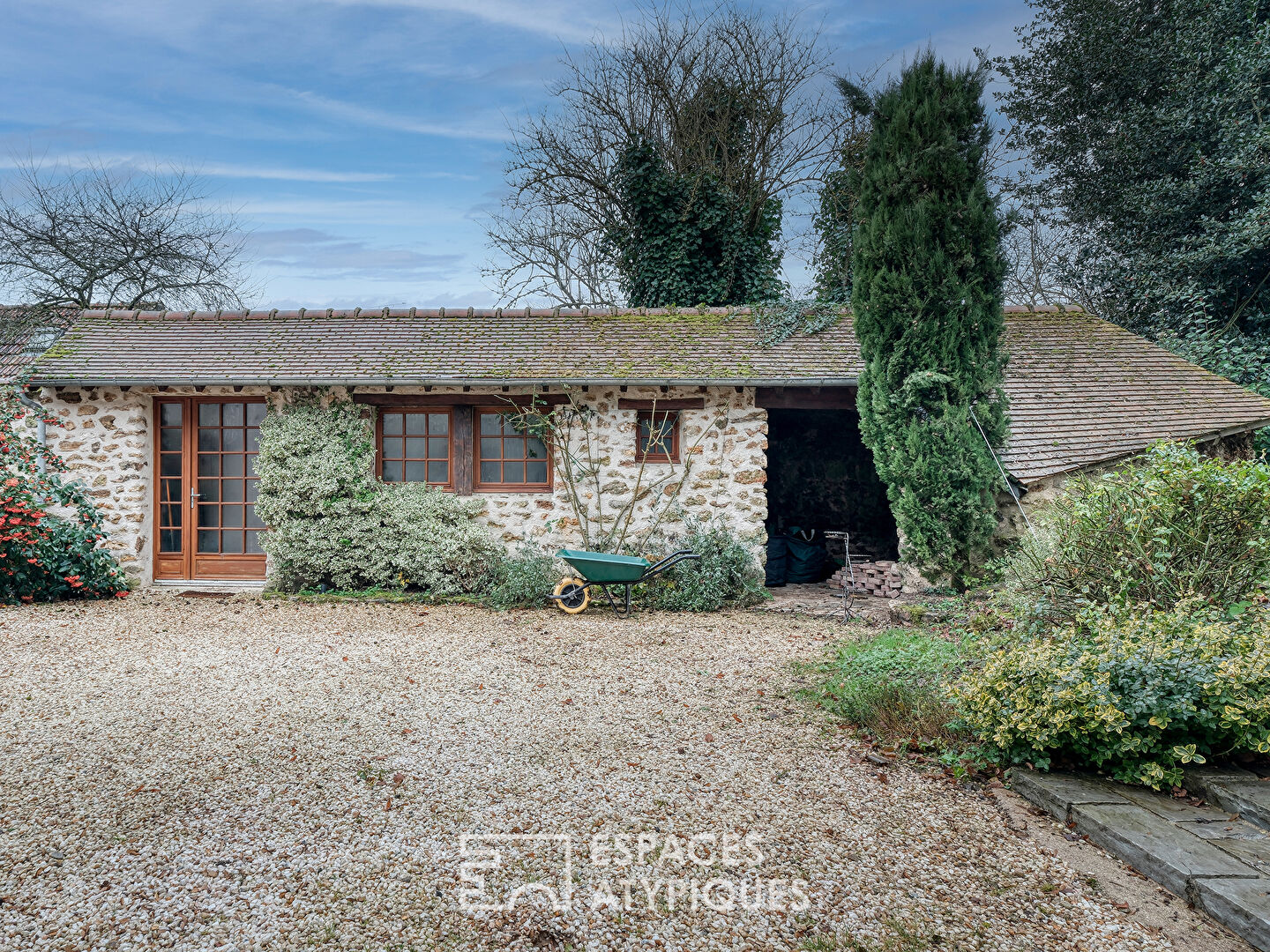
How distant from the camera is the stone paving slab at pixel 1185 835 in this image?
8.71 ft

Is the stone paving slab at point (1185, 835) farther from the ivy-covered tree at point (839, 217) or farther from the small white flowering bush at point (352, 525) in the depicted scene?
the ivy-covered tree at point (839, 217)

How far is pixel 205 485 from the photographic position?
9445 mm

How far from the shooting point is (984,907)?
280cm

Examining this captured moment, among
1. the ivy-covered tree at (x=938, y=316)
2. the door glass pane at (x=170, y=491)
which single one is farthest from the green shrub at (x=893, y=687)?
the door glass pane at (x=170, y=491)

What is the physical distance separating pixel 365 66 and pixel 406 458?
451cm

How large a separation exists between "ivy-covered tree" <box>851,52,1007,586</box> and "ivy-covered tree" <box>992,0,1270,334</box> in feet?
19.2

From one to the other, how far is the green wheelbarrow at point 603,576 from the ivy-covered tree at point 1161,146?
959 centimetres

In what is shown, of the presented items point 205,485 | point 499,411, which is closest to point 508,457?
point 499,411

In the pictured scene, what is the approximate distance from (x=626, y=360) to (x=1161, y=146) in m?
9.62

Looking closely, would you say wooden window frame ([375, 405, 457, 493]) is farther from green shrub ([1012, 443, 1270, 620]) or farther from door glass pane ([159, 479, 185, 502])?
green shrub ([1012, 443, 1270, 620])

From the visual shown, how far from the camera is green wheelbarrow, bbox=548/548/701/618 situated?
780 centimetres

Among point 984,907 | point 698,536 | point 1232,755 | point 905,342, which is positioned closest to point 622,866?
point 984,907

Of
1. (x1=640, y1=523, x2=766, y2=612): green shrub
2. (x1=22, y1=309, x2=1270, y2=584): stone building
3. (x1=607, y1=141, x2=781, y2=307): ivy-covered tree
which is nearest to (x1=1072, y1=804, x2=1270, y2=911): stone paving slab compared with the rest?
(x1=640, y1=523, x2=766, y2=612): green shrub

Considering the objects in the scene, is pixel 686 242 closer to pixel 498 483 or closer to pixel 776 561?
pixel 776 561
